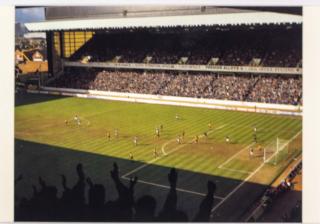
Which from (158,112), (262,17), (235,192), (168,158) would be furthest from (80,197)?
(262,17)

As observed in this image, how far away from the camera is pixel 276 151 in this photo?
102ft

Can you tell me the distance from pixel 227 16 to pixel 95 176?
1192 inches

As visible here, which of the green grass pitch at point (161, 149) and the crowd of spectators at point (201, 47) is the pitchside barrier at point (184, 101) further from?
the crowd of spectators at point (201, 47)

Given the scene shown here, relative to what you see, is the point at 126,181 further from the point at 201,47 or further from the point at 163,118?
the point at 201,47

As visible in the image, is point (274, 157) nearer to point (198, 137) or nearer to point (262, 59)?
point (198, 137)

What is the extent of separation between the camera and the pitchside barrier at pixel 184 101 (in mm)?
47425

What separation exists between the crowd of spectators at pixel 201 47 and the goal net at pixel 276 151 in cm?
2248

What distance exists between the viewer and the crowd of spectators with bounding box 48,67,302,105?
5144 cm

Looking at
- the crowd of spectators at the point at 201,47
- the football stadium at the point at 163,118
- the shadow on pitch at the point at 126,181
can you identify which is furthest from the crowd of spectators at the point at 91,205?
the crowd of spectators at the point at 201,47

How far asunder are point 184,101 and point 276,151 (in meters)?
24.7

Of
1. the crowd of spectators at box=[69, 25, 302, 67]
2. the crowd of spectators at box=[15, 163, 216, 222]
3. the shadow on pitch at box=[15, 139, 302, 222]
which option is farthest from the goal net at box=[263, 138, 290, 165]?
the crowd of spectators at box=[69, 25, 302, 67]

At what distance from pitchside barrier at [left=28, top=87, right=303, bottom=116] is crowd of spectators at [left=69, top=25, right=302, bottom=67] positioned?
7.59 metres

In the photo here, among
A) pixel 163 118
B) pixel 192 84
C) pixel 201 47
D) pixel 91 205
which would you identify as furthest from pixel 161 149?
pixel 201 47

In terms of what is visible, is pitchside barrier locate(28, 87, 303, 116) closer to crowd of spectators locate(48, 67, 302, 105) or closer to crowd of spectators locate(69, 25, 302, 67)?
crowd of spectators locate(48, 67, 302, 105)
